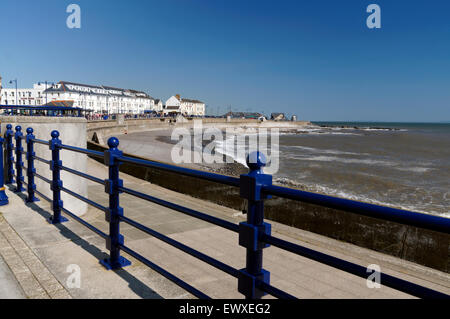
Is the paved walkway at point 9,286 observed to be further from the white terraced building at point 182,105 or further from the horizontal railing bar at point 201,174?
the white terraced building at point 182,105

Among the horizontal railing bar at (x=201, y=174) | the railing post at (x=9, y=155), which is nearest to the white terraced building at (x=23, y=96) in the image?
the railing post at (x=9, y=155)

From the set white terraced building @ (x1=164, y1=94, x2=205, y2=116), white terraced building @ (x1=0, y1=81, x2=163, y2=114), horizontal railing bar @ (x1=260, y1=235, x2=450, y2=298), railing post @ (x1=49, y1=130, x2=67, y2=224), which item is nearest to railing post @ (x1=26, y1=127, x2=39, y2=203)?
railing post @ (x1=49, y1=130, x2=67, y2=224)

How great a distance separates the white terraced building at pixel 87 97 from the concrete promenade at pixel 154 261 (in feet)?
328

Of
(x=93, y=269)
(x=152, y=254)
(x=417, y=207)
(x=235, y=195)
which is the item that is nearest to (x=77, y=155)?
(x=152, y=254)

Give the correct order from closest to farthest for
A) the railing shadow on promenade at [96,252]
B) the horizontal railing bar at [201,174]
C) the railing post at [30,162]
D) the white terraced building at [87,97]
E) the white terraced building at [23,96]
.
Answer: the horizontal railing bar at [201,174] < the railing shadow on promenade at [96,252] < the railing post at [30,162] < the white terraced building at [23,96] < the white terraced building at [87,97]

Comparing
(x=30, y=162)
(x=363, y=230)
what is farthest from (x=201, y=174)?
(x=363, y=230)

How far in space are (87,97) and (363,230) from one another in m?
132

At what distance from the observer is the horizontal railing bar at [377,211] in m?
1.41

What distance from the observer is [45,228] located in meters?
4.60

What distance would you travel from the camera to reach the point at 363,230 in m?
7.18

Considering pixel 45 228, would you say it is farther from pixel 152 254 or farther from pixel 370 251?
pixel 370 251

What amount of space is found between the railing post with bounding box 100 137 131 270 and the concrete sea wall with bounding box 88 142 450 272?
5.20 meters
